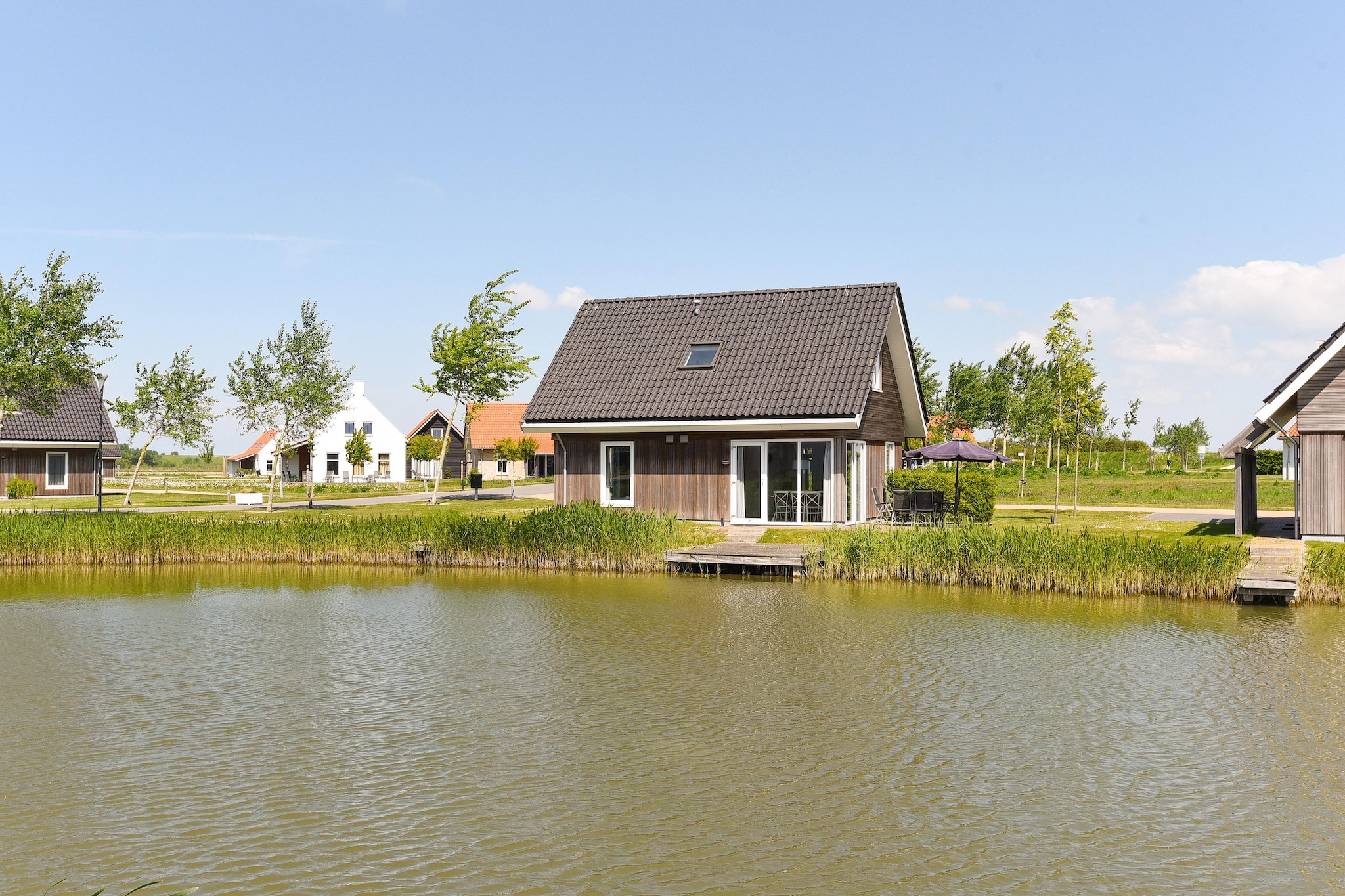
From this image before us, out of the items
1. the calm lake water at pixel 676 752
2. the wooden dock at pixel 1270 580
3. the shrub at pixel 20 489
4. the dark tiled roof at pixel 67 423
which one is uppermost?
the dark tiled roof at pixel 67 423

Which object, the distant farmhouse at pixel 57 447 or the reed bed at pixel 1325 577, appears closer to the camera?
the reed bed at pixel 1325 577

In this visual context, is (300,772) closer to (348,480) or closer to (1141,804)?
(1141,804)

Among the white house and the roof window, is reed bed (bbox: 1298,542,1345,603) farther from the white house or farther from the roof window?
the white house

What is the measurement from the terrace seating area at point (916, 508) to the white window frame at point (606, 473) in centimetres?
544

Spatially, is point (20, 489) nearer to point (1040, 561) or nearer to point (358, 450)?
point (358, 450)

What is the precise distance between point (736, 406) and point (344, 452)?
4023 cm

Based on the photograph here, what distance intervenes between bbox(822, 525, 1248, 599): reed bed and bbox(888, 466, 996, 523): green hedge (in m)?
6.01

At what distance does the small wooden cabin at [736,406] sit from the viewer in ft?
71.6

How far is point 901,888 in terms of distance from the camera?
18.7ft

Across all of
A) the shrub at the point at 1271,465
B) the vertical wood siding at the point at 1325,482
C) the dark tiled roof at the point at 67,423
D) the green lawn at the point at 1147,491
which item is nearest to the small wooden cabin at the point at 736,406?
the vertical wood siding at the point at 1325,482

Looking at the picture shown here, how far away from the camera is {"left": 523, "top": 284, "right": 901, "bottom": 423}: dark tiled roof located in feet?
71.7

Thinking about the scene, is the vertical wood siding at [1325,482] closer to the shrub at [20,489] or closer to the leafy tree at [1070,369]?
the leafy tree at [1070,369]

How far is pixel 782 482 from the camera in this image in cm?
2230

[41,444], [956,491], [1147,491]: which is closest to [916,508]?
[956,491]
